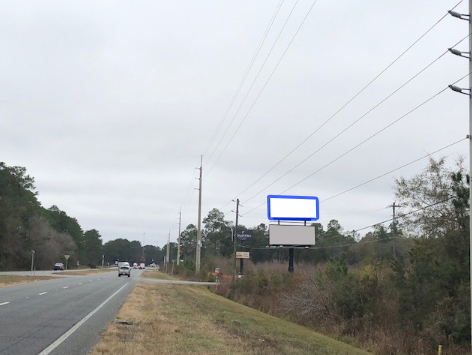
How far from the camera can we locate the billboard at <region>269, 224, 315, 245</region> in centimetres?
6584

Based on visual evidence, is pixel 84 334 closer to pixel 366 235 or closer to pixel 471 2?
pixel 471 2

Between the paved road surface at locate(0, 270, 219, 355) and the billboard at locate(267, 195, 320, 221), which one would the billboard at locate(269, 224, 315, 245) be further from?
the paved road surface at locate(0, 270, 219, 355)

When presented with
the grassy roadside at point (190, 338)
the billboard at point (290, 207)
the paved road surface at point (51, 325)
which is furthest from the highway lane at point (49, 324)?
the billboard at point (290, 207)

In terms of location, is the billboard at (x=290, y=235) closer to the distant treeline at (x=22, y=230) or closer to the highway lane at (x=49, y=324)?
the highway lane at (x=49, y=324)

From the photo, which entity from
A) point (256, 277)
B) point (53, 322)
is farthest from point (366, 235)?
point (53, 322)

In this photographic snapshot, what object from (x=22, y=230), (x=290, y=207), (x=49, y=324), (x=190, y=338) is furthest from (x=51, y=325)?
(x=22, y=230)

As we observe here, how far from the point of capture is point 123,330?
15367 millimetres

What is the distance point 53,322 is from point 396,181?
1269 inches

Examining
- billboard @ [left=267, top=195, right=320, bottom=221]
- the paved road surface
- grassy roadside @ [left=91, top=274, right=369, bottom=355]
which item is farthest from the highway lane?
billboard @ [left=267, top=195, right=320, bottom=221]

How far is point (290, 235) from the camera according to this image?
66.6m

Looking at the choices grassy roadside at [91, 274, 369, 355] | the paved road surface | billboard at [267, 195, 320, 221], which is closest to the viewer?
the paved road surface

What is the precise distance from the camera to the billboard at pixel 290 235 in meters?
65.8

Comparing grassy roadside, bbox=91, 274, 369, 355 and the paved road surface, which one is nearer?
the paved road surface

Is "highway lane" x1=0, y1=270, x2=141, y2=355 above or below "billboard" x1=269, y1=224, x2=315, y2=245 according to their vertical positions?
below
